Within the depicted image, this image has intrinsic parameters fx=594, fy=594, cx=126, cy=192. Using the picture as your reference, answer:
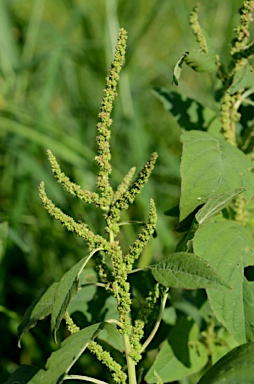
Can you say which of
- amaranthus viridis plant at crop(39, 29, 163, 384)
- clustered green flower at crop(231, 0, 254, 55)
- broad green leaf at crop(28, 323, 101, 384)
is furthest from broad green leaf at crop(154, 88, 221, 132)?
broad green leaf at crop(28, 323, 101, 384)

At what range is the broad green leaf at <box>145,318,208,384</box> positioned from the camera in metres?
1.45

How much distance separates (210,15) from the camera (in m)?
3.93

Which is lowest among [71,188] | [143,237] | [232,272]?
[232,272]

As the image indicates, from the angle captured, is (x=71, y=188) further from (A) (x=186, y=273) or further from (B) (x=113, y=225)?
(A) (x=186, y=273)

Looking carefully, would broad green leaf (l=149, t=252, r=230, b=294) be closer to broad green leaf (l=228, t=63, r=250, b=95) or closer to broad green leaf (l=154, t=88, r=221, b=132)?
→ broad green leaf (l=228, t=63, r=250, b=95)

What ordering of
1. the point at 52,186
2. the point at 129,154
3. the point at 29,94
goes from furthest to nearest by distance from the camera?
the point at 29,94, the point at 129,154, the point at 52,186

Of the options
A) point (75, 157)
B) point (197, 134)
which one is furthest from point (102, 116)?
point (75, 157)

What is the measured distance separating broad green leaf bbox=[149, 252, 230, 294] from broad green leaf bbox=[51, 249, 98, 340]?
0.50 ft

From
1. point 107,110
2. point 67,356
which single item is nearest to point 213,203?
point 107,110

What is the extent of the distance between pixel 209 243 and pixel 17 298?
1581 millimetres

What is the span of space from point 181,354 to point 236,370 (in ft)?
1.72

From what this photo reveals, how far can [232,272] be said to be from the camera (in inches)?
48.6

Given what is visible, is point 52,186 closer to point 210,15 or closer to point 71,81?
point 71,81

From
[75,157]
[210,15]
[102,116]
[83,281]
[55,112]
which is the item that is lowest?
[83,281]
